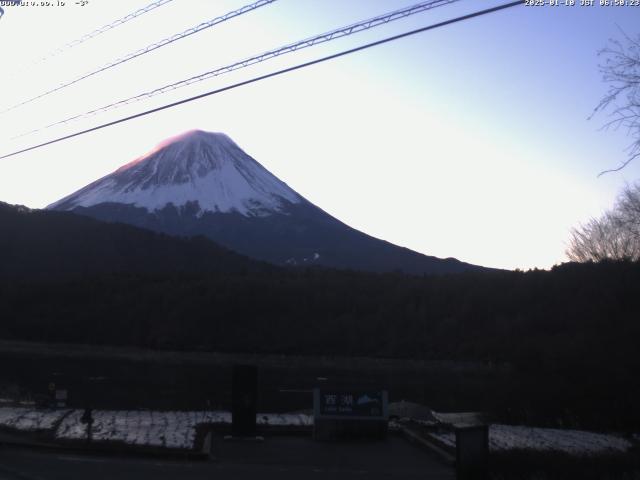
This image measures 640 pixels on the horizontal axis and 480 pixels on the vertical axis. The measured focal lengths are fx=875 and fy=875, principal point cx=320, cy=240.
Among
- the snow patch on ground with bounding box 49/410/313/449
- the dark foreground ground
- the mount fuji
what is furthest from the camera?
the mount fuji

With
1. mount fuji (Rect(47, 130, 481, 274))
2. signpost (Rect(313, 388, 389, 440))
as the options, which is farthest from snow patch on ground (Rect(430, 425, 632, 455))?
mount fuji (Rect(47, 130, 481, 274))

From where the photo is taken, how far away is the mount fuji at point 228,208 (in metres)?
132

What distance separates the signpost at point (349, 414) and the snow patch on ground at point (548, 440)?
1279 mm

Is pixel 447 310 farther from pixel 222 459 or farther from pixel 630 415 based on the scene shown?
pixel 222 459

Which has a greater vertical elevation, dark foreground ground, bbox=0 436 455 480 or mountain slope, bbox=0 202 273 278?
mountain slope, bbox=0 202 273 278

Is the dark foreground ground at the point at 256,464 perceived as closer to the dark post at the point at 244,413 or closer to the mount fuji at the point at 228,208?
the dark post at the point at 244,413

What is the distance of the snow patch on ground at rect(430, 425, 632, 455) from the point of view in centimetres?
1664

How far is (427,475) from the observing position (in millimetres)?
13984

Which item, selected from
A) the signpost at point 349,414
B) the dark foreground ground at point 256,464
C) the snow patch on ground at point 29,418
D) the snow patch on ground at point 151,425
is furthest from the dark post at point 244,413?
the snow patch on ground at point 29,418

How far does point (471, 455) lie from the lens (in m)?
11.1

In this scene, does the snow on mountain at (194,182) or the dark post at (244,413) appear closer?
the dark post at (244,413)

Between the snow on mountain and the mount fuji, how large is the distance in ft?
0.54

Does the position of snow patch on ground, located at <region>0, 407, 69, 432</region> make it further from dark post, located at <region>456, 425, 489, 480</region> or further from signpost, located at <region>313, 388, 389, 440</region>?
dark post, located at <region>456, 425, 489, 480</region>

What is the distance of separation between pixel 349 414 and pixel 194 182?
5101 inches
